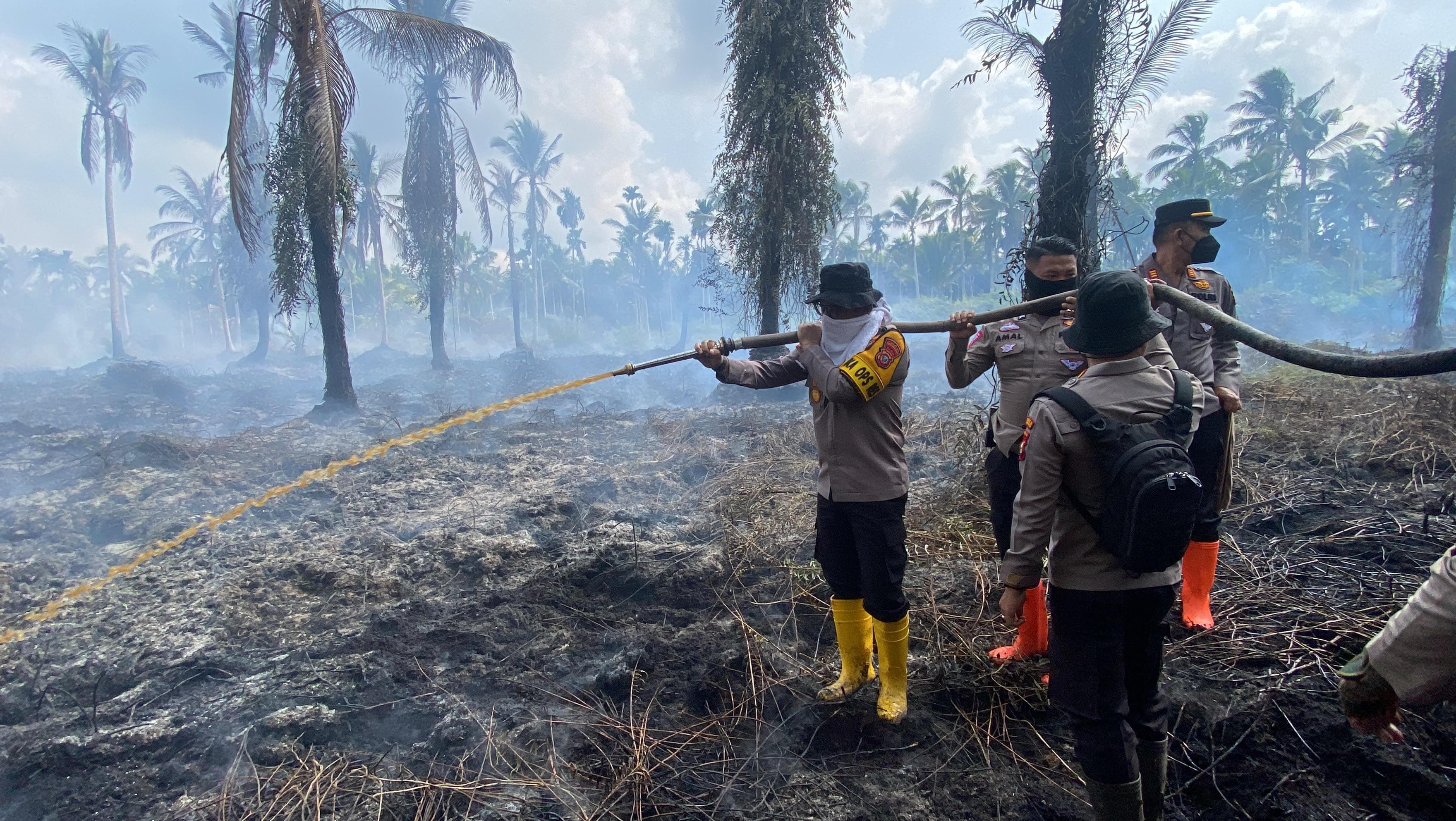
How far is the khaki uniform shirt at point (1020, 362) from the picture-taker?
104 inches

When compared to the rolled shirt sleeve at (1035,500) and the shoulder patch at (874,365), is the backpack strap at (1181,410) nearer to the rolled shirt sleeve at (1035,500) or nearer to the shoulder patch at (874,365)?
the rolled shirt sleeve at (1035,500)

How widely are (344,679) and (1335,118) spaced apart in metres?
50.1

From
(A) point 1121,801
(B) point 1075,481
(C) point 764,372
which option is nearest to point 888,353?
(C) point 764,372

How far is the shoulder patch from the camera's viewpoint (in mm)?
2539

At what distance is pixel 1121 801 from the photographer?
1829 millimetres

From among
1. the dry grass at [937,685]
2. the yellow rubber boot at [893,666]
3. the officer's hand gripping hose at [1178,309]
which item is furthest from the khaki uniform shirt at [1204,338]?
the yellow rubber boot at [893,666]

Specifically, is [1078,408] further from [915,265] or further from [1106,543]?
[915,265]

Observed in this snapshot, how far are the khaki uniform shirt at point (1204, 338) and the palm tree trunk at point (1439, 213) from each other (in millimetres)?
15532

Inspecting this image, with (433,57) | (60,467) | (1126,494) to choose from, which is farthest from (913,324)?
(433,57)

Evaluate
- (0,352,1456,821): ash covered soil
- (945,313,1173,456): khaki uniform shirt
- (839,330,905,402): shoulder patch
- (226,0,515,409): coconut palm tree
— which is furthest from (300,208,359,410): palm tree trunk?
(945,313,1173,456): khaki uniform shirt

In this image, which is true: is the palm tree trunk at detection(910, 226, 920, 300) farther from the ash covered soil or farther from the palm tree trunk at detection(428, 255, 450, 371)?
the ash covered soil

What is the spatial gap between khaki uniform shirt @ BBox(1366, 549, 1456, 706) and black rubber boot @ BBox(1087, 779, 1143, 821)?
2.65 ft

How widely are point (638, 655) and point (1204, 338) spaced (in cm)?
310

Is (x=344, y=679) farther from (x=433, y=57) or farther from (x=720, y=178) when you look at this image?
(x=433, y=57)
